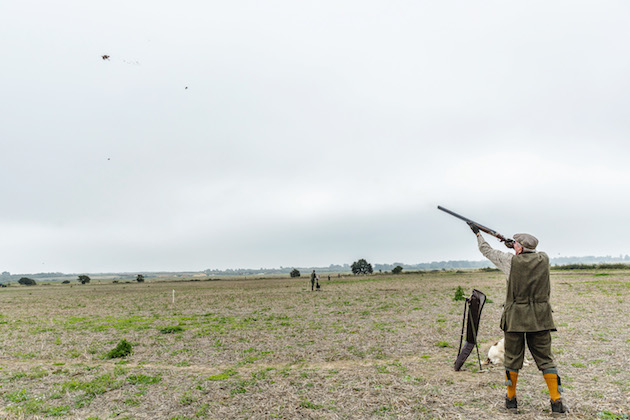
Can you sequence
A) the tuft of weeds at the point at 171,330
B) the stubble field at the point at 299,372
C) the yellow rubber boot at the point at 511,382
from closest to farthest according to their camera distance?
the yellow rubber boot at the point at 511,382
the stubble field at the point at 299,372
the tuft of weeds at the point at 171,330

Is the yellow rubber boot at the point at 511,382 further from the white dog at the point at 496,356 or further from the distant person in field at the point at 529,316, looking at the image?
the white dog at the point at 496,356

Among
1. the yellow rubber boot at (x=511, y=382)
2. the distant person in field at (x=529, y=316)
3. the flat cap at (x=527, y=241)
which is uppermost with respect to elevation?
the flat cap at (x=527, y=241)

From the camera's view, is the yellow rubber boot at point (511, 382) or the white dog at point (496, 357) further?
the white dog at point (496, 357)

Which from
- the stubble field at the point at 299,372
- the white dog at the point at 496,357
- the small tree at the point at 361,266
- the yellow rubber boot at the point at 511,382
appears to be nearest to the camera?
the yellow rubber boot at the point at 511,382

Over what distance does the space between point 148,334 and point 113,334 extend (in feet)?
6.18

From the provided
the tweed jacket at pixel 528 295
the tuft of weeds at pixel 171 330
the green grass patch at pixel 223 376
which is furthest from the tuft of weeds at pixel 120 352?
the tweed jacket at pixel 528 295

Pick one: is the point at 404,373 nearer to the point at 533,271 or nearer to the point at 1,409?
the point at 533,271

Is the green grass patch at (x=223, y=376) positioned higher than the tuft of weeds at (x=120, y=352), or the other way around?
the green grass patch at (x=223, y=376)

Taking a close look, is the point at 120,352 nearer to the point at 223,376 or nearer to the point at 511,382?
the point at 223,376

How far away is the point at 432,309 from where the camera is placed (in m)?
22.8

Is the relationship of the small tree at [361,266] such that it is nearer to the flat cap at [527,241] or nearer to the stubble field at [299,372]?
the stubble field at [299,372]

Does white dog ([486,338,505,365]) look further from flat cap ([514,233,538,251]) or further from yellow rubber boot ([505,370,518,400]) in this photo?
flat cap ([514,233,538,251])

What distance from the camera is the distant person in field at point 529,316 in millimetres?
6164

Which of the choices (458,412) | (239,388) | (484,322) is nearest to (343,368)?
(239,388)
